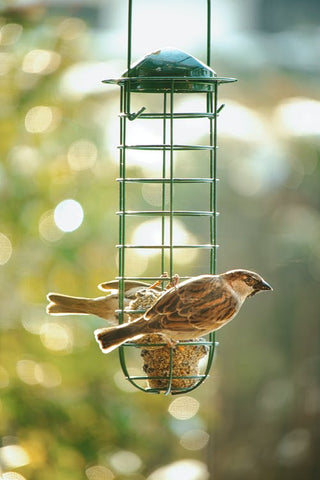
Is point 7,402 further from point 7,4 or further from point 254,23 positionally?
point 254,23

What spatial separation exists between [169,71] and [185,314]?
2.77ft

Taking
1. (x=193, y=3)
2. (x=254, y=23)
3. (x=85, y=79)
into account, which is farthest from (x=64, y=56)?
(x=254, y=23)

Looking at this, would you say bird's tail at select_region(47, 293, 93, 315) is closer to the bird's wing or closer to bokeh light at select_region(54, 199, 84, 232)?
the bird's wing

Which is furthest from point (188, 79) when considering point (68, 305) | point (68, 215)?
point (68, 215)

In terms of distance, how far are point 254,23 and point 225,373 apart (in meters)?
2.43

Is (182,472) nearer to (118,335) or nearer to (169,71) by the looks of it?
(118,335)

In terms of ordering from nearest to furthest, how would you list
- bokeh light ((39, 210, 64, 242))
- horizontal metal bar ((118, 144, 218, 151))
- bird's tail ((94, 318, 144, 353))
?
bird's tail ((94, 318, 144, 353)) < horizontal metal bar ((118, 144, 218, 151)) < bokeh light ((39, 210, 64, 242))

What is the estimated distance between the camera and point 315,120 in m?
6.83

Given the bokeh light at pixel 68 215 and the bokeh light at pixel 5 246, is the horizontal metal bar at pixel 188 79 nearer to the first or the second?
the bokeh light at pixel 68 215

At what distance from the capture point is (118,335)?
3.43 m

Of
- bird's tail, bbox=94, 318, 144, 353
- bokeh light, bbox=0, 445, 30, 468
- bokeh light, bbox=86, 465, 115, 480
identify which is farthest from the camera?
bokeh light, bbox=86, 465, 115, 480

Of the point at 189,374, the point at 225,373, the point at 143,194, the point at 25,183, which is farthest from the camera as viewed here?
the point at 225,373

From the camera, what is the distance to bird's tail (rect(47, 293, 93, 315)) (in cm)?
400

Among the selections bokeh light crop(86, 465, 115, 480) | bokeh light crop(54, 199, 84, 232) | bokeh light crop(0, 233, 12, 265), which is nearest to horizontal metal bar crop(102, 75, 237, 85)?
bokeh light crop(54, 199, 84, 232)
